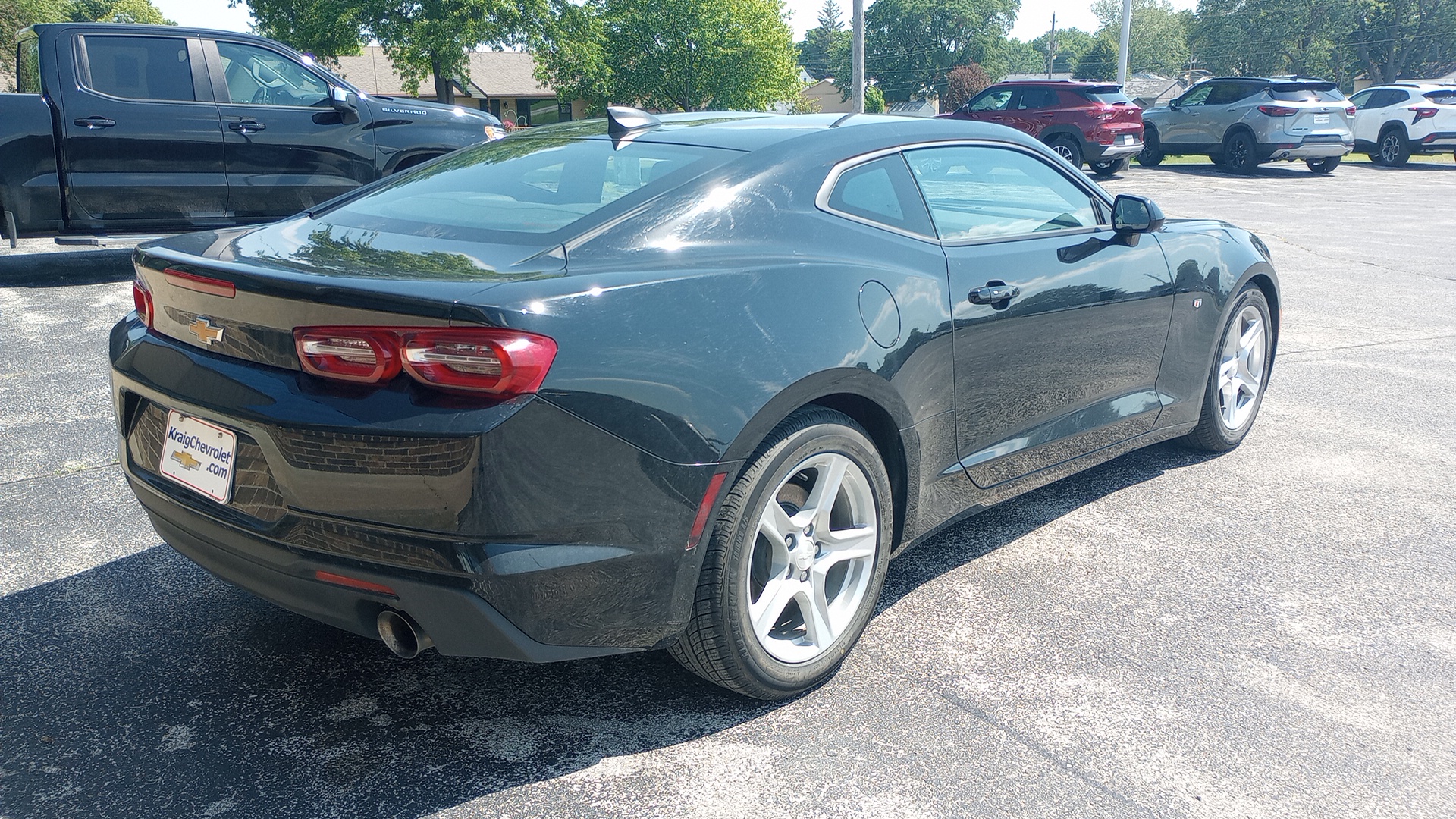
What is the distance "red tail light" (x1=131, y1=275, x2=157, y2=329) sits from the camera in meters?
2.79

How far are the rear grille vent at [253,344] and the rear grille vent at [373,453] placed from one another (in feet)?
0.53

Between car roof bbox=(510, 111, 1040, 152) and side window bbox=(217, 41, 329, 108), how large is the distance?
602 centimetres

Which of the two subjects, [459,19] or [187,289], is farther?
[459,19]

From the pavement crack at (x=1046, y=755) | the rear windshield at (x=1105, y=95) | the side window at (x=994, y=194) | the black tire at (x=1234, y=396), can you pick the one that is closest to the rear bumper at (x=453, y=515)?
the pavement crack at (x=1046, y=755)

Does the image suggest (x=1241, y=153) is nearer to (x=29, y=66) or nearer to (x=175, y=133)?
(x=175, y=133)

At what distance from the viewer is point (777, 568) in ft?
9.20

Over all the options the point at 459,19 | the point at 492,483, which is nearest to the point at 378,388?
the point at 492,483

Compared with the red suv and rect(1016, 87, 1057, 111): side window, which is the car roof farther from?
rect(1016, 87, 1057, 111): side window

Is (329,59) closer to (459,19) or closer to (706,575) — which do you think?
(459,19)

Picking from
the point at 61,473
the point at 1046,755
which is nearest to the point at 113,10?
the point at 61,473

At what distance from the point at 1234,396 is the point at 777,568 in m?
2.94

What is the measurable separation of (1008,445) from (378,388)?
2.00 meters

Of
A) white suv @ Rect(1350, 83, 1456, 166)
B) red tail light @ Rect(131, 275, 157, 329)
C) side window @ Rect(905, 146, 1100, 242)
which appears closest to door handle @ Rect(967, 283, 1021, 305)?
side window @ Rect(905, 146, 1100, 242)

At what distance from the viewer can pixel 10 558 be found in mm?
3617
